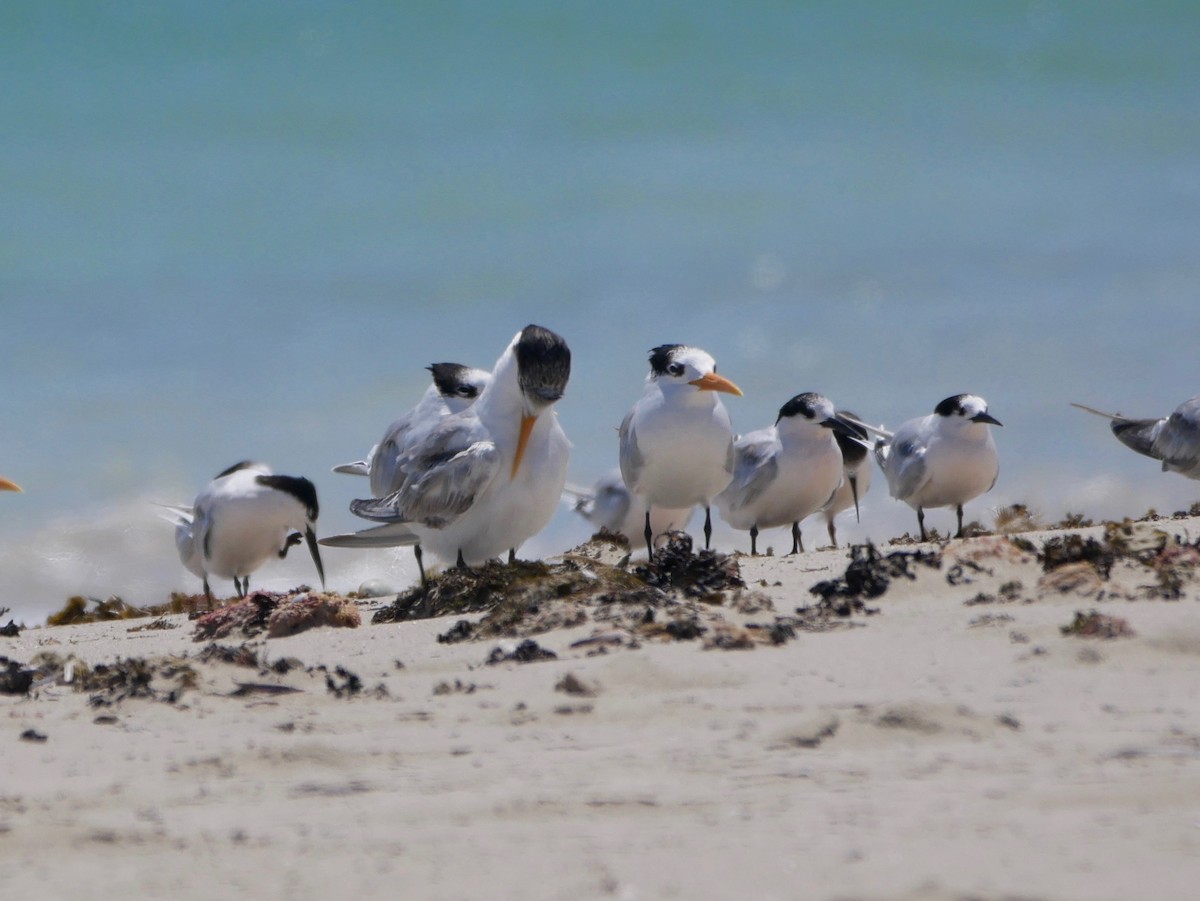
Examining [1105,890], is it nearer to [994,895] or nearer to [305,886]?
[994,895]

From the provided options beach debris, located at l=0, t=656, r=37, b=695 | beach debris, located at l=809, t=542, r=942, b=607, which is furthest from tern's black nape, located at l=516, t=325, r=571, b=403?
beach debris, located at l=0, t=656, r=37, b=695

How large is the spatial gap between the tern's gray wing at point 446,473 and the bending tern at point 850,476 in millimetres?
7944

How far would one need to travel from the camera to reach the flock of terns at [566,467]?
26.1ft

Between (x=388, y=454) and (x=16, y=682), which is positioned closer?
(x=16, y=682)

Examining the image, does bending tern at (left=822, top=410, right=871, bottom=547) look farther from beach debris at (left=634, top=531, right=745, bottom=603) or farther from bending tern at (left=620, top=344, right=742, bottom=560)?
beach debris at (left=634, top=531, right=745, bottom=603)

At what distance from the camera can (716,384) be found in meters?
10.4

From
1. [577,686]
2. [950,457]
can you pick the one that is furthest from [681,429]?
[577,686]

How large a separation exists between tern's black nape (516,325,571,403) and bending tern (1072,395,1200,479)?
8.46 metres

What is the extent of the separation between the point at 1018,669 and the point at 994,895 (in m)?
2.09

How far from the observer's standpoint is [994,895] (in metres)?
2.33

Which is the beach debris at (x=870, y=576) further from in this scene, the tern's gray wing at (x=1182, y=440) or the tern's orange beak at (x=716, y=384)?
the tern's gray wing at (x=1182, y=440)

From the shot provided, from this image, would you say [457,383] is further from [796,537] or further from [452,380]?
[796,537]

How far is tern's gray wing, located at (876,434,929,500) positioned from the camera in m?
12.9

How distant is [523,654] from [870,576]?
5.61 ft
